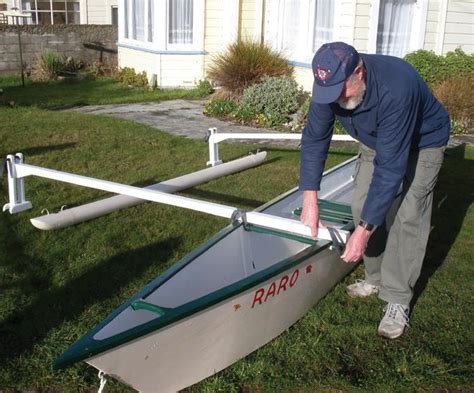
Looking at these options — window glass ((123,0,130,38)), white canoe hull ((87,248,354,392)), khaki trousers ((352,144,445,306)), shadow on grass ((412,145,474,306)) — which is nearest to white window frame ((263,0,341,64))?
window glass ((123,0,130,38))

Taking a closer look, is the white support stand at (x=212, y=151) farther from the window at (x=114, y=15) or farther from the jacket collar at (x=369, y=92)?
the window at (x=114, y=15)

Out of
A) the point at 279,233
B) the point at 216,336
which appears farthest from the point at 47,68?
the point at 216,336

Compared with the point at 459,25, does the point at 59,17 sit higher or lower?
lower

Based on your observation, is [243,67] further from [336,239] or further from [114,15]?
[114,15]

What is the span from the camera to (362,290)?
4.51m

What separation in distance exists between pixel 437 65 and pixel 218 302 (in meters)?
10.3

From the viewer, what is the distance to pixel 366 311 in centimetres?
429

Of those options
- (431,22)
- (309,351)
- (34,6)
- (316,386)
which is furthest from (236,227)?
(34,6)

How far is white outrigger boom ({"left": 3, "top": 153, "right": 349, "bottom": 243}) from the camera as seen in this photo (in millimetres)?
3943

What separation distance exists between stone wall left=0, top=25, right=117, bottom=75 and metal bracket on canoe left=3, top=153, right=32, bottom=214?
12.2 m

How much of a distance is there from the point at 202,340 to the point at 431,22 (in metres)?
11.4

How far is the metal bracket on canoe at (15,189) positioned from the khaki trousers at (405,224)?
132 inches

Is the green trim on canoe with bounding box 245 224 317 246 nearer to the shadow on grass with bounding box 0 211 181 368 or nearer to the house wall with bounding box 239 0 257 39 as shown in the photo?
the shadow on grass with bounding box 0 211 181 368

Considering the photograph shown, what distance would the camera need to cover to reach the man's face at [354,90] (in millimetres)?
3166
